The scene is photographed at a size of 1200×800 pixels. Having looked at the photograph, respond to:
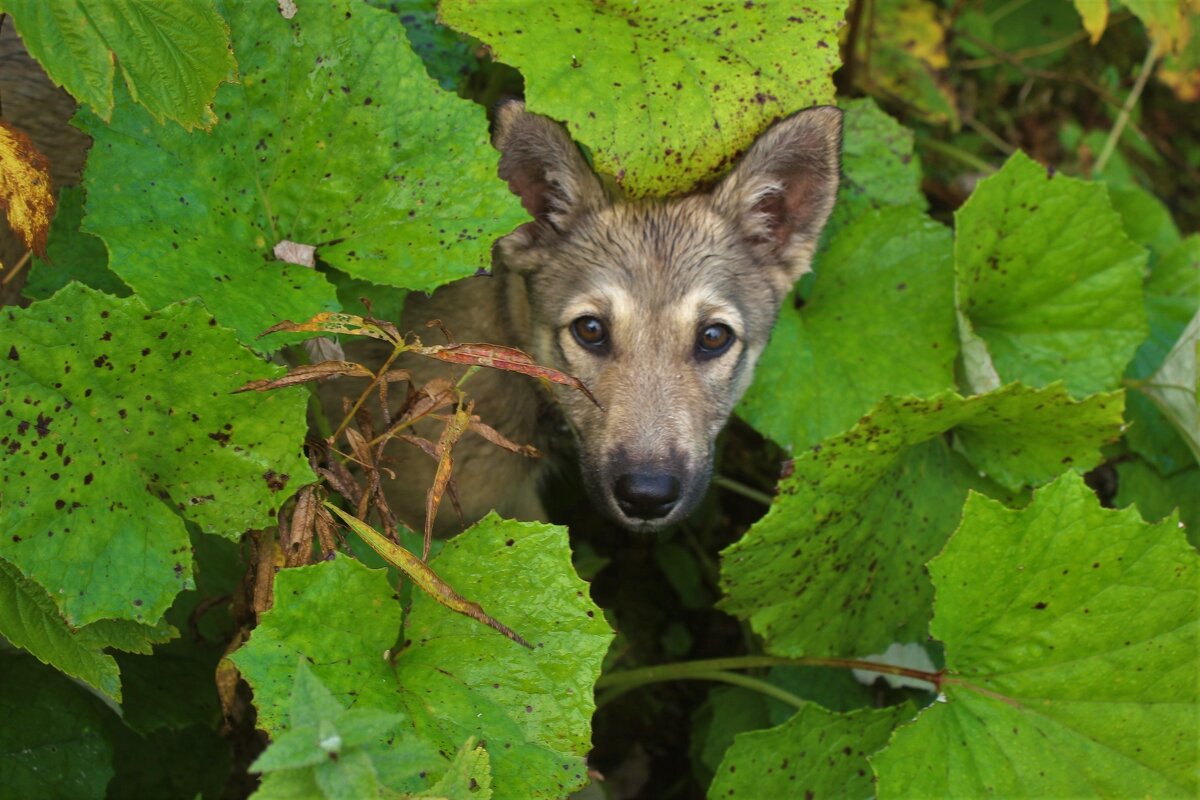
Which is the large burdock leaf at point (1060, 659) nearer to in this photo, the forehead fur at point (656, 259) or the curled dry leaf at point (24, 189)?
the forehead fur at point (656, 259)

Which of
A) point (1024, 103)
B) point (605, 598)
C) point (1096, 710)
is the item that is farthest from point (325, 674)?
point (1024, 103)

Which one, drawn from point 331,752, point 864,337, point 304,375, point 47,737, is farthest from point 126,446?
point 864,337

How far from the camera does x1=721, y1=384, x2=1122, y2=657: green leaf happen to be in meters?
2.56

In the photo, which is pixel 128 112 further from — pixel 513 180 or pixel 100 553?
pixel 513 180

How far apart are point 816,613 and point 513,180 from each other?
59.9 inches

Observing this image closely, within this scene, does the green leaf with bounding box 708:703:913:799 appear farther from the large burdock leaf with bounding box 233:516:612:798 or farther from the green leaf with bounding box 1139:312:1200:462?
the green leaf with bounding box 1139:312:1200:462

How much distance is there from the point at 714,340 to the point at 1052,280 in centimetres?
97

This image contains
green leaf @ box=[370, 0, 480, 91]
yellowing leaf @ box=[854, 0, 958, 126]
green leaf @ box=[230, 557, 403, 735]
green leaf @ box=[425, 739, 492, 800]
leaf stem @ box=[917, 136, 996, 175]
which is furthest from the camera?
leaf stem @ box=[917, 136, 996, 175]

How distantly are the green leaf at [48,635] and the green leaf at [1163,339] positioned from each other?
3.00 metres

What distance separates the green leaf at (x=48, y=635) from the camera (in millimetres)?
2080

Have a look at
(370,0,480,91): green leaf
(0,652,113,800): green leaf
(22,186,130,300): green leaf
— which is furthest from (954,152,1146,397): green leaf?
(0,652,113,800): green leaf

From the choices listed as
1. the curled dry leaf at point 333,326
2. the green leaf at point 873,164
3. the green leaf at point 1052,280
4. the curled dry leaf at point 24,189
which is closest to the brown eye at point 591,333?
the green leaf at point 873,164

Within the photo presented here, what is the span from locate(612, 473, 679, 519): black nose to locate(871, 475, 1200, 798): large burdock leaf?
2.72 ft

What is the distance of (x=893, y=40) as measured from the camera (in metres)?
4.31
